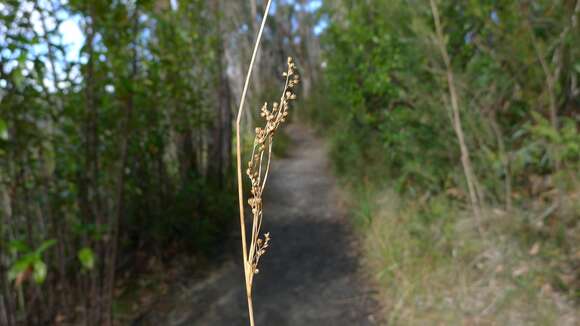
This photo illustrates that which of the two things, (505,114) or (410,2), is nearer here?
(505,114)

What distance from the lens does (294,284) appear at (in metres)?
4.33

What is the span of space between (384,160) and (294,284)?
1999 mm

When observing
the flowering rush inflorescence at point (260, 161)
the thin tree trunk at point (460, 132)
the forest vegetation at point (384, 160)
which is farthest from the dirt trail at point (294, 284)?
the flowering rush inflorescence at point (260, 161)

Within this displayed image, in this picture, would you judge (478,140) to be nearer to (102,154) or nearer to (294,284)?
(294,284)

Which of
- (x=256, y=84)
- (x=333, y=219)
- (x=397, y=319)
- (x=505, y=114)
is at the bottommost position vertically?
(x=397, y=319)

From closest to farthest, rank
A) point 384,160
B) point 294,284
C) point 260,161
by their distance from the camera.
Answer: point 260,161, point 294,284, point 384,160

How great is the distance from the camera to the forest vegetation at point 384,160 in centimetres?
282

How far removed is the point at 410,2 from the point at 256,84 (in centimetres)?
827

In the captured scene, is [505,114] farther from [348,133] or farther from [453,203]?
[348,133]

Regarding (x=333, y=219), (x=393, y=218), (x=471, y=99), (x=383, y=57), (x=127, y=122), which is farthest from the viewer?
(x=333, y=219)

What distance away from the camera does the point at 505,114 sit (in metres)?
3.74

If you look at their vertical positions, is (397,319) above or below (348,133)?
below

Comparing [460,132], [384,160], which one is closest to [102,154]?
[460,132]

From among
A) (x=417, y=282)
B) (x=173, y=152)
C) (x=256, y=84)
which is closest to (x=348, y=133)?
(x=173, y=152)
